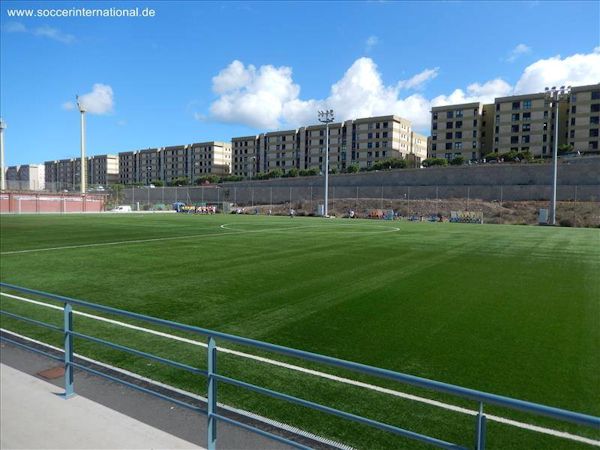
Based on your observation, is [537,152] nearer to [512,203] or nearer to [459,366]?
[512,203]

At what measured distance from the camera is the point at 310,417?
5.00 m

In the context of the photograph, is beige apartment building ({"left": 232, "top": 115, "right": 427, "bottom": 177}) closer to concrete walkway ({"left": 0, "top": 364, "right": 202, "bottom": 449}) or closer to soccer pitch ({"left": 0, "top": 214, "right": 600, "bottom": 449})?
soccer pitch ({"left": 0, "top": 214, "right": 600, "bottom": 449})

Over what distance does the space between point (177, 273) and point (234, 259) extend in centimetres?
349

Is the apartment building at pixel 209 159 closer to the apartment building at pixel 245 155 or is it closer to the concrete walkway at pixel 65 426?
the apartment building at pixel 245 155

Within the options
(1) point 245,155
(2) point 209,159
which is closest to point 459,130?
(1) point 245,155

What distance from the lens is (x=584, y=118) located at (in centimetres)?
9231

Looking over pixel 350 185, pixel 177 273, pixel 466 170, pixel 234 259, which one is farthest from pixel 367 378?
pixel 350 185

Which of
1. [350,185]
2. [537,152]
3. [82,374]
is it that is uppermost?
[537,152]

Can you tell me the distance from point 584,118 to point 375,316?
10397 centimetres

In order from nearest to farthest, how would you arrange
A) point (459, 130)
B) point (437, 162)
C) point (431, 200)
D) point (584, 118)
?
point (431, 200)
point (437, 162)
point (584, 118)
point (459, 130)

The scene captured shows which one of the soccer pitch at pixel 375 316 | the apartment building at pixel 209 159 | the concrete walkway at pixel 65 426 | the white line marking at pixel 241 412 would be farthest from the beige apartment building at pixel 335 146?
the concrete walkway at pixel 65 426

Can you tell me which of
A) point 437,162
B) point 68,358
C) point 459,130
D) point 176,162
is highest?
point 459,130

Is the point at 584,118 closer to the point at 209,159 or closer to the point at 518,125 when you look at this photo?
the point at 518,125

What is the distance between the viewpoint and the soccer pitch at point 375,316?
5277mm
